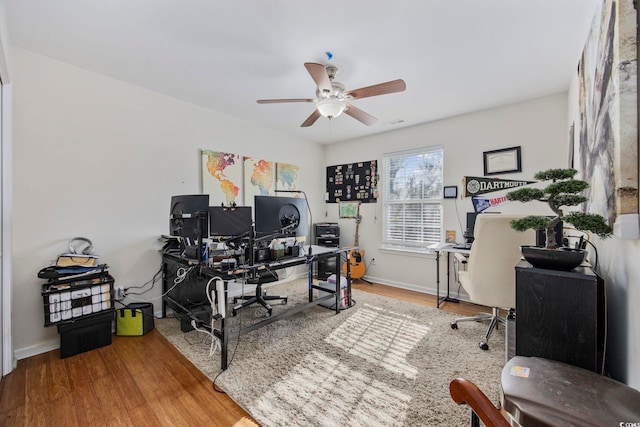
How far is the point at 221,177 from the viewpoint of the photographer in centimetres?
351

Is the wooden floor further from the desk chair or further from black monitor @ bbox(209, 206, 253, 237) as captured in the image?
black monitor @ bbox(209, 206, 253, 237)

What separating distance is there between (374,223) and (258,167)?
85.1 inches

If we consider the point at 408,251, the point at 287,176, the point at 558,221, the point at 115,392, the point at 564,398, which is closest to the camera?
the point at 564,398

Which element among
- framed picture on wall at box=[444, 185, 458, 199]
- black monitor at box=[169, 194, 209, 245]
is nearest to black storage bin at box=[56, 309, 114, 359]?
black monitor at box=[169, 194, 209, 245]

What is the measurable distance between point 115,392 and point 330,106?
276 cm

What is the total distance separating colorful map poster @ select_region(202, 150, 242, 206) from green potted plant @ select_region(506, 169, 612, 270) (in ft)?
10.5

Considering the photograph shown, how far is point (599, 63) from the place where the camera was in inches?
56.7

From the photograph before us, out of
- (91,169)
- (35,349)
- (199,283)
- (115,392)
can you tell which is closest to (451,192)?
(199,283)

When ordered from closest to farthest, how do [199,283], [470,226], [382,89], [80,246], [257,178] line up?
[382,89] → [80,246] → [199,283] → [470,226] → [257,178]

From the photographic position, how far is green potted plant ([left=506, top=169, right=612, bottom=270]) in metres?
1.18

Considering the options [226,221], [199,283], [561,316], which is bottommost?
[199,283]

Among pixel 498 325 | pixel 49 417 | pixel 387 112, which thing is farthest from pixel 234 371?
pixel 387 112

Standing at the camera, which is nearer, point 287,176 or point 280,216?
point 280,216

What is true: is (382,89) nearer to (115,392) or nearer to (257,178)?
(257,178)
